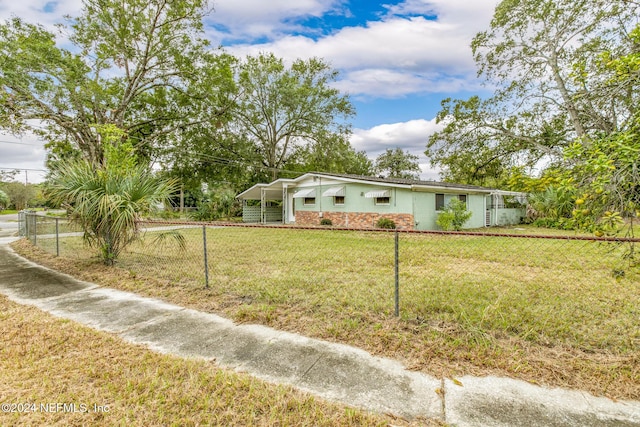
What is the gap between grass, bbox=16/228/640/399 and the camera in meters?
2.60

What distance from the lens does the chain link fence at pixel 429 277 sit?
11.1 ft

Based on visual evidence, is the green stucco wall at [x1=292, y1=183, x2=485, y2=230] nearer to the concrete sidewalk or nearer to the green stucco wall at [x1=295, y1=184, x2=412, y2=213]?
the green stucco wall at [x1=295, y1=184, x2=412, y2=213]

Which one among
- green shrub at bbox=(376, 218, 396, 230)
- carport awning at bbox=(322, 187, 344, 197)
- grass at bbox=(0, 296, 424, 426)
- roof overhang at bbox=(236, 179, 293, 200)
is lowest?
grass at bbox=(0, 296, 424, 426)

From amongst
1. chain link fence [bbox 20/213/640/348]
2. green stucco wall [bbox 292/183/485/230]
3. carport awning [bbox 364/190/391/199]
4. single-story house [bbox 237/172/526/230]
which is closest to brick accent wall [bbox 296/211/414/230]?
single-story house [bbox 237/172/526/230]

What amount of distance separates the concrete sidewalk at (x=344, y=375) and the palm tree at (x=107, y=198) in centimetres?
204

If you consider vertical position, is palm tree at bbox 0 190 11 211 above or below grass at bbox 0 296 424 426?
above

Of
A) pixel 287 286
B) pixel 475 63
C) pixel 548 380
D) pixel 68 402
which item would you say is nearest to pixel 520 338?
pixel 548 380

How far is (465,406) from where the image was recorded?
2037 millimetres

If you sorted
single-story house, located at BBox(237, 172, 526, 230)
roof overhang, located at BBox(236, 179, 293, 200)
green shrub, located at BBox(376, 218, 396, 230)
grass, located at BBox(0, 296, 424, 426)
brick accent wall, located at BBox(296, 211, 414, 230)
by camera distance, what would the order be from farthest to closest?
roof overhang, located at BBox(236, 179, 293, 200), single-story house, located at BBox(237, 172, 526, 230), brick accent wall, located at BBox(296, 211, 414, 230), green shrub, located at BBox(376, 218, 396, 230), grass, located at BBox(0, 296, 424, 426)

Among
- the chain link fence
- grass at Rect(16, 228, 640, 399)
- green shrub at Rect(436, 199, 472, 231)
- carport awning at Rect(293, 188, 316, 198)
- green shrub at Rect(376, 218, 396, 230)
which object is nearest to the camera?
grass at Rect(16, 228, 640, 399)

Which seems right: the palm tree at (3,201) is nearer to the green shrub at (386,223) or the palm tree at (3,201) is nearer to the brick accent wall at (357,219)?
the brick accent wall at (357,219)

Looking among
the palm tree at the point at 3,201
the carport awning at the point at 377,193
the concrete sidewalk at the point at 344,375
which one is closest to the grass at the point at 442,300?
the concrete sidewalk at the point at 344,375

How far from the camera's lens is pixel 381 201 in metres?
Result: 15.1

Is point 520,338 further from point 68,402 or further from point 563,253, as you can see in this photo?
point 563,253
